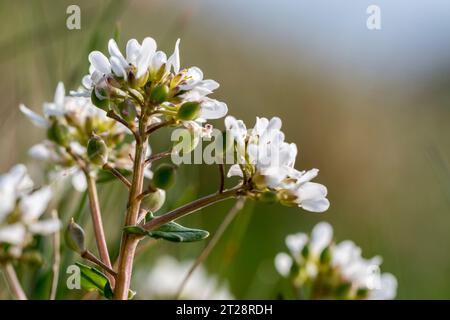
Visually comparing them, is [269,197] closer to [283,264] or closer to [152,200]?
[152,200]

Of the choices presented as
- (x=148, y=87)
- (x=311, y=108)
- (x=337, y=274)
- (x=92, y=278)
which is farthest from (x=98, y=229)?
(x=311, y=108)

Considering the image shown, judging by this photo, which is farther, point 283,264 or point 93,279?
point 283,264

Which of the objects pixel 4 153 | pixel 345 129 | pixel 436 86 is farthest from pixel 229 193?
pixel 436 86

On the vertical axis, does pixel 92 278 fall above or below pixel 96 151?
below

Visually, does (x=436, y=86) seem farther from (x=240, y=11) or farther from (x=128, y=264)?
(x=128, y=264)

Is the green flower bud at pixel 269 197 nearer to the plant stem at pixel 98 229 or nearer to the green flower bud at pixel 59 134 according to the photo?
the plant stem at pixel 98 229

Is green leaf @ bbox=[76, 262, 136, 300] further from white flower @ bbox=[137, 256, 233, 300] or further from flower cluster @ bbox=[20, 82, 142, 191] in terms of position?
white flower @ bbox=[137, 256, 233, 300]
